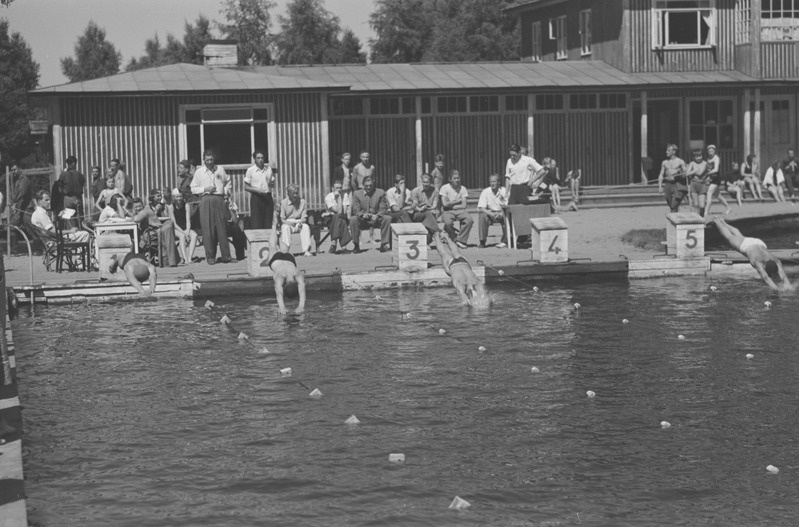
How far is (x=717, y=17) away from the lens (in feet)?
135

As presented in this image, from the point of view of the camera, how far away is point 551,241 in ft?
81.2

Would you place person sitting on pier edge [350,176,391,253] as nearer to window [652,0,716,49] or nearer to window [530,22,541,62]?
window [652,0,716,49]

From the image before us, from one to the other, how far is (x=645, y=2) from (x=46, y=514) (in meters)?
32.7

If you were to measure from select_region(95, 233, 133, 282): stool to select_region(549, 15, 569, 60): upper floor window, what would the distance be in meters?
24.6

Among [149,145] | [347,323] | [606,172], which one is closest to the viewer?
[347,323]

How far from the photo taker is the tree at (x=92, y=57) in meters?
90.1

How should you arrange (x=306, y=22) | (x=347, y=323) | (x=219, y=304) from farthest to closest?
Answer: (x=306, y=22) → (x=219, y=304) → (x=347, y=323)

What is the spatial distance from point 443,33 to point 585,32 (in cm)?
2617

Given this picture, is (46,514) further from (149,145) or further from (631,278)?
(149,145)

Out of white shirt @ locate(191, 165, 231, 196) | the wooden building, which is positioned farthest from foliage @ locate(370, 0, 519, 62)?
white shirt @ locate(191, 165, 231, 196)

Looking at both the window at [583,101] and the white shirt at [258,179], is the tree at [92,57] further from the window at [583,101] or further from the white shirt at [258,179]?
the white shirt at [258,179]

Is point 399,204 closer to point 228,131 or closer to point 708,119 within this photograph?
point 228,131

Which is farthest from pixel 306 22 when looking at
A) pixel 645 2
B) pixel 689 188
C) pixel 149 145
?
pixel 689 188

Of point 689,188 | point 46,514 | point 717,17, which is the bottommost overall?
point 46,514
